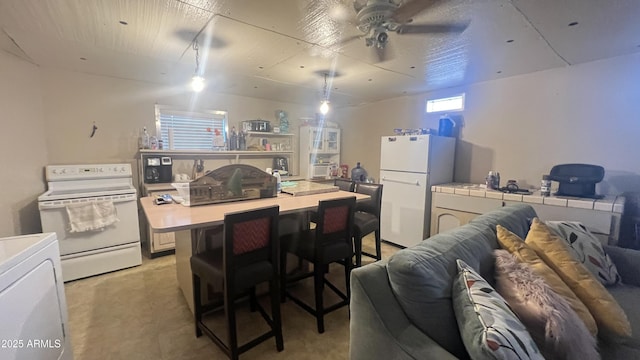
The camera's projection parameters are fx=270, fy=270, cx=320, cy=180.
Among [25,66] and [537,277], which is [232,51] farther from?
[537,277]

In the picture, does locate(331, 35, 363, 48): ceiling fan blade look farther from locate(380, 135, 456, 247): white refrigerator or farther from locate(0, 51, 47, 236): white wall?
locate(0, 51, 47, 236): white wall

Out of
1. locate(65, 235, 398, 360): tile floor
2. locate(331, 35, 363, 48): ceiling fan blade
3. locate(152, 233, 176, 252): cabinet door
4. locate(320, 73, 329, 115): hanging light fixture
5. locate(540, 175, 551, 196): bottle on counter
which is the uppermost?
locate(331, 35, 363, 48): ceiling fan blade

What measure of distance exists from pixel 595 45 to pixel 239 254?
3.31 metres

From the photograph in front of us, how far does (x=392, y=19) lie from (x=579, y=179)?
7.72 feet

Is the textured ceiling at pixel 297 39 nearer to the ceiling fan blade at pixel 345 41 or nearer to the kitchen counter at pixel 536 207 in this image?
the ceiling fan blade at pixel 345 41

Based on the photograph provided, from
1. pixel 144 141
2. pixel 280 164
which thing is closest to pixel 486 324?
pixel 144 141

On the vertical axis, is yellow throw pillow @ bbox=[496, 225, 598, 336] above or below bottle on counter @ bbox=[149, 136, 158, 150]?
below

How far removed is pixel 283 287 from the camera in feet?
7.79

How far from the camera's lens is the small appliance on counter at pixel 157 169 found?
140 inches

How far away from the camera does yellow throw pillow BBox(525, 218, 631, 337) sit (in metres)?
1.22

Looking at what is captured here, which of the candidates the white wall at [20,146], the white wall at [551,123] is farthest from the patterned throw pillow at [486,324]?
the white wall at [20,146]

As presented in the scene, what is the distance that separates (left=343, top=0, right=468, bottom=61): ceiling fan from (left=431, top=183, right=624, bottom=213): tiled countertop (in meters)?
1.82

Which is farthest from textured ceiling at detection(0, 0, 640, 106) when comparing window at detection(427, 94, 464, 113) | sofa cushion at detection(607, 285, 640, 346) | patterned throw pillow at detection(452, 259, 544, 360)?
sofa cushion at detection(607, 285, 640, 346)

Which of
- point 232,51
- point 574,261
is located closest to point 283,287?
point 574,261
